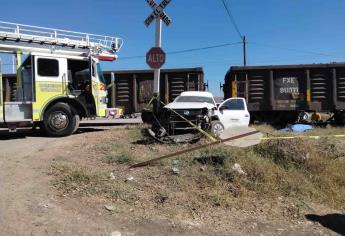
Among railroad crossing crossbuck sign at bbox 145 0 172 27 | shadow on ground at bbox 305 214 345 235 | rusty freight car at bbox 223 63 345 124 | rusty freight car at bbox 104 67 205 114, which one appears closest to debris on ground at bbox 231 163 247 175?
shadow on ground at bbox 305 214 345 235

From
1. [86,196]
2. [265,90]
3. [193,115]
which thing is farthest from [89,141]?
[265,90]

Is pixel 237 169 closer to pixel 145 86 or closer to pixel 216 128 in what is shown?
pixel 216 128

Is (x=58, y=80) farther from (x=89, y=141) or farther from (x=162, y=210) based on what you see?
(x=162, y=210)

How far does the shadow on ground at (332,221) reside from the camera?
6309 mm

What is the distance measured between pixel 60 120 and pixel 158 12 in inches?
162

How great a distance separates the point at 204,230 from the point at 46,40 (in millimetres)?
9590

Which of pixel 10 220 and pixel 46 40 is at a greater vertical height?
pixel 46 40

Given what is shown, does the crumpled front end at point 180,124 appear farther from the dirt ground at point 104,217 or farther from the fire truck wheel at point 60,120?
the fire truck wheel at point 60,120

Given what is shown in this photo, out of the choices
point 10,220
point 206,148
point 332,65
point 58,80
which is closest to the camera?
point 10,220

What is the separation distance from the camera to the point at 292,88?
18328mm

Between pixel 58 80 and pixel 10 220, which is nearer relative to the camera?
pixel 10 220

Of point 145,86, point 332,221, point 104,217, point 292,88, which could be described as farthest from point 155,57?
point 292,88

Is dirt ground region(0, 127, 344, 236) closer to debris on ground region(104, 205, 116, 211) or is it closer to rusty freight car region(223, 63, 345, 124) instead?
debris on ground region(104, 205, 116, 211)

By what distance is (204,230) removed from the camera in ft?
19.7
